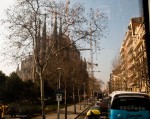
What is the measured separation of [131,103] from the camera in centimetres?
1281

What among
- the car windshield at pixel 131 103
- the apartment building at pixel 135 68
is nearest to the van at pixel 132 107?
the car windshield at pixel 131 103

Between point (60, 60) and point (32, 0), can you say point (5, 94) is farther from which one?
point (32, 0)

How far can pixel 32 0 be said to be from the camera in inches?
840

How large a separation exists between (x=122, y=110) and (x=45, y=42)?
14132mm

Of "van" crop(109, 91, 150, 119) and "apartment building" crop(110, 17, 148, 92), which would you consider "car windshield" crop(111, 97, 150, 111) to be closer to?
"van" crop(109, 91, 150, 119)

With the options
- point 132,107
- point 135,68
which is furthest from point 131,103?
point 135,68

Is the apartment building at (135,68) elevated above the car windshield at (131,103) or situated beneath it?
elevated above

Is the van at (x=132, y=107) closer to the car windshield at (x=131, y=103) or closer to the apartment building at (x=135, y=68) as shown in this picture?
the car windshield at (x=131, y=103)

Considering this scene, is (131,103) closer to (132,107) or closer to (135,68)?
(132,107)

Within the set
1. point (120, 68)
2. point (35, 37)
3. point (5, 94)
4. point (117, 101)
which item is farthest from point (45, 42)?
point (120, 68)

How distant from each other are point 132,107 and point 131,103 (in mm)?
192

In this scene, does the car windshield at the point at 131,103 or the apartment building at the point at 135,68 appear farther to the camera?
the apartment building at the point at 135,68

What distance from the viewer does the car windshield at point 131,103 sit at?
12500 millimetres

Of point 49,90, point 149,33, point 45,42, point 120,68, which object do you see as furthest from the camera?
point 120,68
